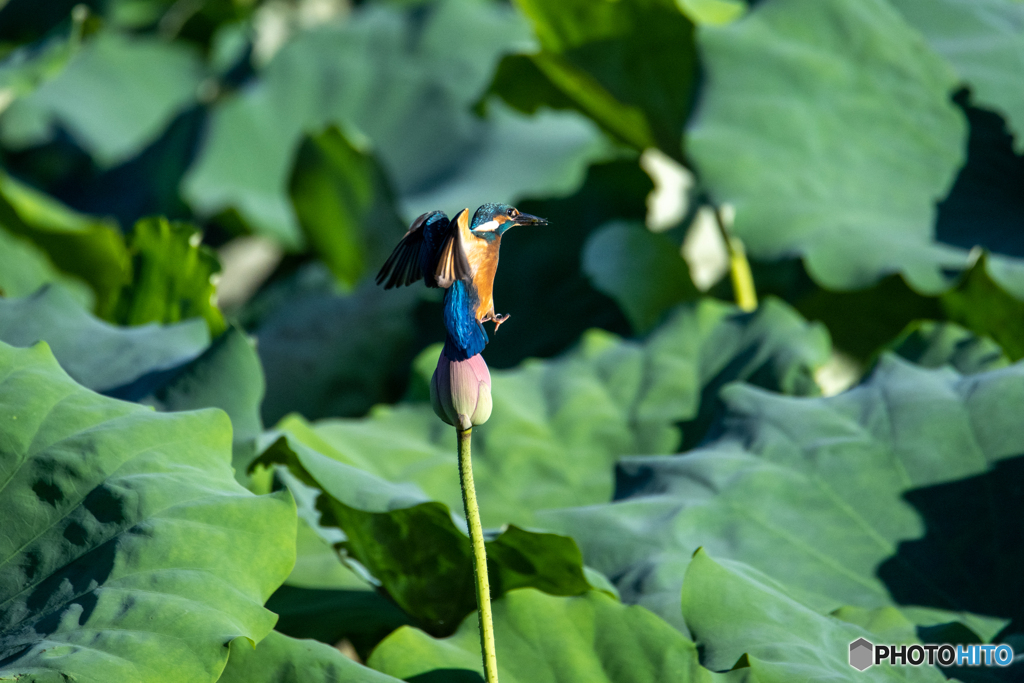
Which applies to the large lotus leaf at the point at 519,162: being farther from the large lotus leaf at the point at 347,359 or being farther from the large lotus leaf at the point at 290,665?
the large lotus leaf at the point at 290,665

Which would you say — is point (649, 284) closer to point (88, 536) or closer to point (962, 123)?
point (962, 123)

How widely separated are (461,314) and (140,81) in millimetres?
1865

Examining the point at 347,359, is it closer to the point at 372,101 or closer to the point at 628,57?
the point at 628,57

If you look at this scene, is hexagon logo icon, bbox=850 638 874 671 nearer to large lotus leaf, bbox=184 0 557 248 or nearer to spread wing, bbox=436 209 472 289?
spread wing, bbox=436 209 472 289

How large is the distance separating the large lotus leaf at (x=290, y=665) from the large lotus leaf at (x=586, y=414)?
321 mm

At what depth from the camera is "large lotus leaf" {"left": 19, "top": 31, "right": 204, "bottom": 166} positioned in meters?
1.91

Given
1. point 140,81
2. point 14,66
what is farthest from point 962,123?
point 140,81

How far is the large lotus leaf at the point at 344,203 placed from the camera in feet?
4.65

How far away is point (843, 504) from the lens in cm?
77

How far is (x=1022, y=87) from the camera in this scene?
3.75 feet

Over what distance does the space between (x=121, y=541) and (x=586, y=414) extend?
550 millimetres

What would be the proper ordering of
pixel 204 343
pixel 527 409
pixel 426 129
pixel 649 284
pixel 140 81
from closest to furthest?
1. pixel 204 343
2. pixel 527 409
3. pixel 649 284
4. pixel 426 129
5. pixel 140 81

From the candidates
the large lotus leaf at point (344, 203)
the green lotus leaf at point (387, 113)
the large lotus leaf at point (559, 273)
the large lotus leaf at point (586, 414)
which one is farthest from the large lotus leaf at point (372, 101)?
the large lotus leaf at point (586, 414)

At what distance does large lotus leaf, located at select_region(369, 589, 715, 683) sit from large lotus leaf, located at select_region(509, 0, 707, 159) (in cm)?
70
